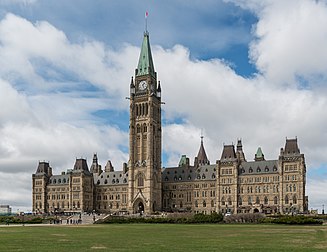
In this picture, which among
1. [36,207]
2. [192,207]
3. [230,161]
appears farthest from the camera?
[36,207]

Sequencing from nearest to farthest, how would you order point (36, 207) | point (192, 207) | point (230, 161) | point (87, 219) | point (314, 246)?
1. point (314, 246)
2. point (87, 219)
3. point (230, 161)
4. point (192, 207)
5. point (36, 207)

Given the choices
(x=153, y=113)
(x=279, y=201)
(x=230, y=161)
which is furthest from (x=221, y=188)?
(x=153, y=113)

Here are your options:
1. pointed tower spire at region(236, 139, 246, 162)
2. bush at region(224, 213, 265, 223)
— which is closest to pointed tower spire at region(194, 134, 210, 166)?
pointed tower spire at region(236, 139, 246, 162)

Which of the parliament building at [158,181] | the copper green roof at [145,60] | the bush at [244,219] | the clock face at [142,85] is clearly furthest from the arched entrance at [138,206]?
the bush at [244,219]

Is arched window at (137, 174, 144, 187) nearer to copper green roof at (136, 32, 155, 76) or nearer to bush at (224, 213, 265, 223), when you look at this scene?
copper green roof at (136, 32, 155, 76)

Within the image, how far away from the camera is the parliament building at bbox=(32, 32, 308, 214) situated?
152m

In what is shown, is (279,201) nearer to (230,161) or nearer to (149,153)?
(230,161)

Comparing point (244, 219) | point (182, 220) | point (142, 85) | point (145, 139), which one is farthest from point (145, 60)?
point (244, 219)

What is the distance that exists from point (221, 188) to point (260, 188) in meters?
13.3

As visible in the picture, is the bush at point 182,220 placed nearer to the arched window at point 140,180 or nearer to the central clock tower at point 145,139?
the central clock tower at point 145,139

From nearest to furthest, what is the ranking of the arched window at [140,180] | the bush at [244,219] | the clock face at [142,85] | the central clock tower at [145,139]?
the bush at [244,219] → the central clock tower at [145,139] → the arched window at [140,180] → the clock face at [142,85]

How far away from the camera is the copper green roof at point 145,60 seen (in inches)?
7131

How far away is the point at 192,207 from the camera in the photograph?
17288cm

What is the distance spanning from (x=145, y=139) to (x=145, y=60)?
98.4 feet
